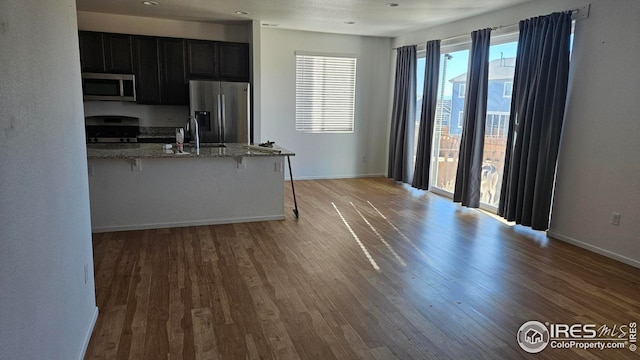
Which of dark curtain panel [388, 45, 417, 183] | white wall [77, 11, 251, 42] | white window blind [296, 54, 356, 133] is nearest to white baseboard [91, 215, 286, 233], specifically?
white window blind [296, 54, 356, 133]

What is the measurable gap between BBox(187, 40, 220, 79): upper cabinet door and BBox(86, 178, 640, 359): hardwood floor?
9.06 ft

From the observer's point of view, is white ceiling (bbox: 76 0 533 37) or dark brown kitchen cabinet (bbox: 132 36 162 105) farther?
dark brown kitchen cabinet (bbox: 132 36 162 105)

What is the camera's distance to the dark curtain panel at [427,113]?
624cm

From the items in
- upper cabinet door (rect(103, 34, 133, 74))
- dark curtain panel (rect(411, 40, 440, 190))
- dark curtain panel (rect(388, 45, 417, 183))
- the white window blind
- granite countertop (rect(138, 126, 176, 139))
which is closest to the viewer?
upper cabinet door (rect(103, 34, 133, 74))

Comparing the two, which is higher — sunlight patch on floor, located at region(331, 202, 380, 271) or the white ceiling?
the white ceiling

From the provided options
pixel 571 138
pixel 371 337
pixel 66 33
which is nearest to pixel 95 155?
pixel 66 33

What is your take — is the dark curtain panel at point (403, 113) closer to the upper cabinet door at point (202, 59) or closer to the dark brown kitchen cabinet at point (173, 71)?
the upper cabinet door at point (202, 59)

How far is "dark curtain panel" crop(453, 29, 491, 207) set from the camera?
205 inches

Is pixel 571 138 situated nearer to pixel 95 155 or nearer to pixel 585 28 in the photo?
pixel 585 28

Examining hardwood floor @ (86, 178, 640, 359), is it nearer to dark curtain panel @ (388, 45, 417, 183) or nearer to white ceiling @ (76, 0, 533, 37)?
dark curtain panel @ (388, 45, 417, 183)

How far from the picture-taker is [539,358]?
2320 mm

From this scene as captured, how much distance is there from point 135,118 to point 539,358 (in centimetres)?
598

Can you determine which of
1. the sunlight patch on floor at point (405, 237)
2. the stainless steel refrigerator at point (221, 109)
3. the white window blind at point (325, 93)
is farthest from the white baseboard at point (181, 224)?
the white window blind at point (325, 93)

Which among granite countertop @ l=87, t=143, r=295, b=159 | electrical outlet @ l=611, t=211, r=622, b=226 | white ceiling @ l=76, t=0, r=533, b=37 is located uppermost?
white ceiling @ l=76, t=0, r=533, b=37
